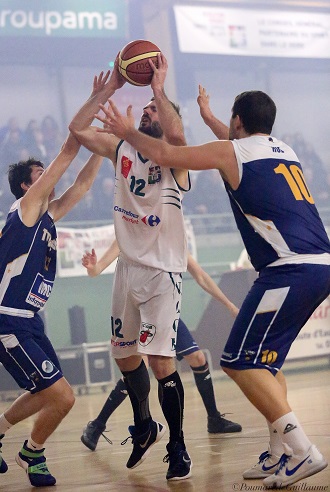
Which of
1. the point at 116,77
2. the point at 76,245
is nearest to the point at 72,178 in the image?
the point at 76,245

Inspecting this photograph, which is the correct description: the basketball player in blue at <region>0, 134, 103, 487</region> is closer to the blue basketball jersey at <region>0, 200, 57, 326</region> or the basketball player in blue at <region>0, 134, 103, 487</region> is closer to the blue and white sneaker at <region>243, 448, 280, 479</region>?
the blue basketball jersey at <region>0, 200, 57, 326</region>

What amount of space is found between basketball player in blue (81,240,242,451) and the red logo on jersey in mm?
1439

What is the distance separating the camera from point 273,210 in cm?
414

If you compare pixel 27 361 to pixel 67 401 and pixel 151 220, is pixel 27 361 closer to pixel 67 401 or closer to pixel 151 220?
pixel 67 401

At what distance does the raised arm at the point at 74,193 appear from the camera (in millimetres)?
5289

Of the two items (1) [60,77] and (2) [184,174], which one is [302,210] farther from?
(1) [60,77]

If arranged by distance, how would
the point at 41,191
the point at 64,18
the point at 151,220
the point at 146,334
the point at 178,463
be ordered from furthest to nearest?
the point at 64,18, the point at 41,191, the point at 151,220, the point at 146,334, the point at 178,463

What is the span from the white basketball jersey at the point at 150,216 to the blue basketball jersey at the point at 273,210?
0.70 meters

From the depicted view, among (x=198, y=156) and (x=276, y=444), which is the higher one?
(x=198, y=156)

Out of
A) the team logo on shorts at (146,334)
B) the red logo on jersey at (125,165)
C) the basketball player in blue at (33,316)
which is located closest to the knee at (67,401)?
the basketball player in blue at (33,316)

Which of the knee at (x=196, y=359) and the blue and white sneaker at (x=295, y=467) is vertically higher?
the blue and white sneaker at (x=295, y=467)

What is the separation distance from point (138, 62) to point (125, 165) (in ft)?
2.01

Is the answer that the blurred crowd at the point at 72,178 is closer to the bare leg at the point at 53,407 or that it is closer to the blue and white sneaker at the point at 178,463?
the bare leg at the point at 53,407

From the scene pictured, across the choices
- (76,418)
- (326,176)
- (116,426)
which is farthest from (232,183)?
(326,176)
